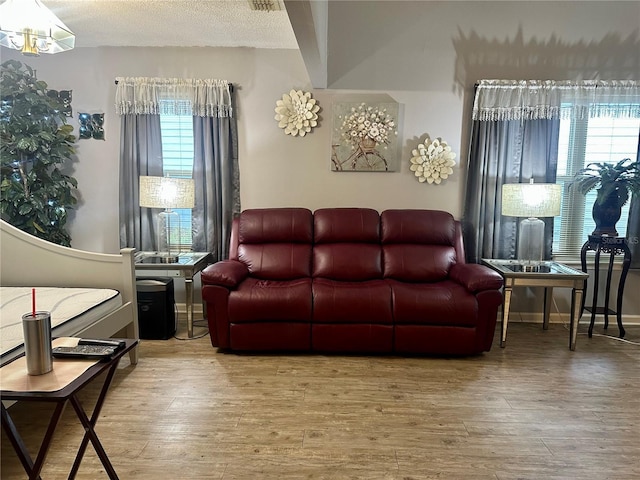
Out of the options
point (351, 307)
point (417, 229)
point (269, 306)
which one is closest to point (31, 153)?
point (269, 306)

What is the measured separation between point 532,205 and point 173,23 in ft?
10.5

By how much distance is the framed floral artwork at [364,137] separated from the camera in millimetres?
3826

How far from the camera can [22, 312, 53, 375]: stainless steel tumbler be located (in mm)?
1363

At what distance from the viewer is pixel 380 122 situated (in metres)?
3.83

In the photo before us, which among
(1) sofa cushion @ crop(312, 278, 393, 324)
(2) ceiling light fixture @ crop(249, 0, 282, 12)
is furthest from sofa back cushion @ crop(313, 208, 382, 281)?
(2) ceiling light fixture @ crop(249, 0, 282, 12)

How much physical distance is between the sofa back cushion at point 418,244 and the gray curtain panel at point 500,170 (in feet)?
1.05

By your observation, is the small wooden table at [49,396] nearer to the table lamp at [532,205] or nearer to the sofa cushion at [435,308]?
the sofa cushion at [435,308]

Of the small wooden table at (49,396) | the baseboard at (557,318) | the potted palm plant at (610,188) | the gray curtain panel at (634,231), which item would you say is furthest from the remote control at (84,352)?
the gray curtain panel at (634,231)

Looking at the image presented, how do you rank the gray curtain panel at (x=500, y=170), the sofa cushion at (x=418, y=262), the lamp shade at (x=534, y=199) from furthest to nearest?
1. the gray curtain panel at (x=500, y=170)
2. the sofa cushion at (x=418, y=262)
3. the lamp shade at (x=534, y=199)

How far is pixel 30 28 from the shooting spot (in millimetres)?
2289

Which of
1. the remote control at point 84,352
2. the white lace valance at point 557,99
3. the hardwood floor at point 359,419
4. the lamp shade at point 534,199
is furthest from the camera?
the white lace valance at point 557,99

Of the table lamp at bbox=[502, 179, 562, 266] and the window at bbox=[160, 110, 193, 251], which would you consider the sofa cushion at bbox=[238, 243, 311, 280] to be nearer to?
the window at bbox=[160, 110, 193, 251]

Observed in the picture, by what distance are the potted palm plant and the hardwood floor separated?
44.6 inches

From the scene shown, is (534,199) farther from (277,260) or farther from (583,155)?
(277,260)
